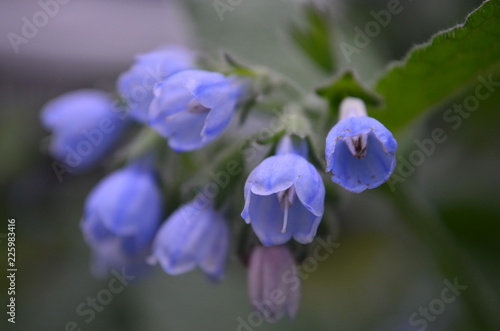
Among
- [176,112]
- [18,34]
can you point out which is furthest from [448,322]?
[18,34]

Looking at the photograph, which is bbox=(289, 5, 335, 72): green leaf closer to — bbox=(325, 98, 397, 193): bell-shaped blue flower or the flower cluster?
the flower cluster

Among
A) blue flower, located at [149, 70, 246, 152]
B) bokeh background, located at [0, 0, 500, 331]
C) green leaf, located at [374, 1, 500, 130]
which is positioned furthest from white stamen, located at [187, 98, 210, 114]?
bokeh background, located at [0, 0, 500, 331]

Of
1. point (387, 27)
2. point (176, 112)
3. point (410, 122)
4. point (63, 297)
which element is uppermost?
point (176, 112)

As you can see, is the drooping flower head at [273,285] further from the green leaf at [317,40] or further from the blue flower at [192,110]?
the green leaf at [317,40]

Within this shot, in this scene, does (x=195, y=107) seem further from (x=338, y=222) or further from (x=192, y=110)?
(x=338, y=222)

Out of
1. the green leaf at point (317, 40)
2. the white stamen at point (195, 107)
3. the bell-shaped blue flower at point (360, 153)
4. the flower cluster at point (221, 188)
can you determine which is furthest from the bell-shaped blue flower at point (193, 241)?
the green leaf at point (317, 40)

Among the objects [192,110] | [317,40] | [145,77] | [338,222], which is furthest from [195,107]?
[338,222]

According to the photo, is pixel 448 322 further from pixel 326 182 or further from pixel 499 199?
pixel 326 182

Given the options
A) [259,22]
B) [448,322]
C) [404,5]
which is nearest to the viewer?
[448,322]
